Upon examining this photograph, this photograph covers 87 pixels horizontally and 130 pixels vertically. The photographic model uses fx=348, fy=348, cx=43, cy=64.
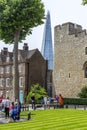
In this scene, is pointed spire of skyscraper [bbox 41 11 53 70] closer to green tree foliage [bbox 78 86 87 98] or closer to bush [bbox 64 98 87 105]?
green tree foliage [bbox 78 86 87 98]

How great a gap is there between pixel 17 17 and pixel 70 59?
28.2m

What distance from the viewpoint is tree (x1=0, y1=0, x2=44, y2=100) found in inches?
1428

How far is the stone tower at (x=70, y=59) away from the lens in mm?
60844

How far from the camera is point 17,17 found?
119 ft

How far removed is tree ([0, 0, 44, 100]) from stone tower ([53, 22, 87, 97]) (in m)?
24.1

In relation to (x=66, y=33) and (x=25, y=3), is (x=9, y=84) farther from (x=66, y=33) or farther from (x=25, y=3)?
(x=25, y=3)

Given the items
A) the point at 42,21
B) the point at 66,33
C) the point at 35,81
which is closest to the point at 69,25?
the point at 66,33

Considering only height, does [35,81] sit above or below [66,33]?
below

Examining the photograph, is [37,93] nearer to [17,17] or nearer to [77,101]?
[77,101]

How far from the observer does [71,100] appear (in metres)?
→ 54.8

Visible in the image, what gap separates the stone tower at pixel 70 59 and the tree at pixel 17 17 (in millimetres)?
24078

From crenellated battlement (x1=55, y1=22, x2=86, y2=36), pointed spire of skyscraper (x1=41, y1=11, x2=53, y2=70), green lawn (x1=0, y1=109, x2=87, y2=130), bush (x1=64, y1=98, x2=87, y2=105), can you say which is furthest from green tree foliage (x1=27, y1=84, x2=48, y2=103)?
pointed spire of skyscraper (x1=41, y1=11, x2=53, y2=70)

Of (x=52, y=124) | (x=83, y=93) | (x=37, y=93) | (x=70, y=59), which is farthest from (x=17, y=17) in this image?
(x=37, y=93)

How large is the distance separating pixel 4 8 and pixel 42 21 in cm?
434
